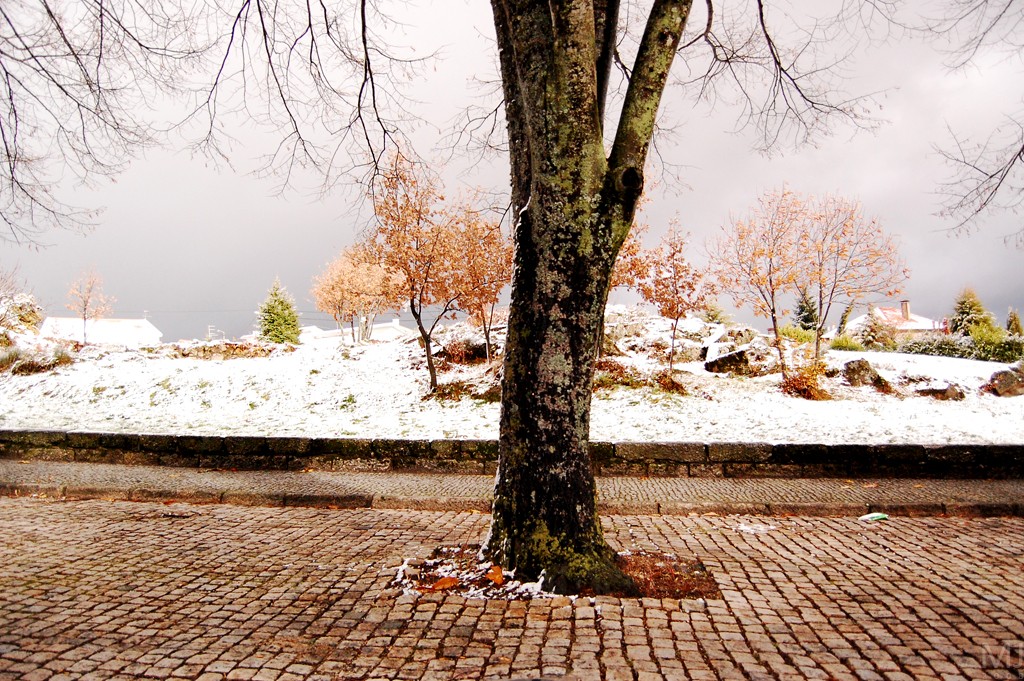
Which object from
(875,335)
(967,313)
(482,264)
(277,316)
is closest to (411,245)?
(482,264)

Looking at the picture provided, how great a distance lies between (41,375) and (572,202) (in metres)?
16.1

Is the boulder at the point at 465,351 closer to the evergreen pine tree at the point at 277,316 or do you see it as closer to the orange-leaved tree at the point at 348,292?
the orange-leaved tree at the point at 348,292

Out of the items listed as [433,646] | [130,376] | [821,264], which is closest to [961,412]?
[821,264]

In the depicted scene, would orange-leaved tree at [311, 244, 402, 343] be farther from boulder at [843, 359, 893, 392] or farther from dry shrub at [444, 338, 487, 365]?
boulder at [843, 359, 893, 392]

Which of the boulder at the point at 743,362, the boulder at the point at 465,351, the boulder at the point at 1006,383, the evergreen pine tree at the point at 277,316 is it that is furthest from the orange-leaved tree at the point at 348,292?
the boulder at the point at 1006,383

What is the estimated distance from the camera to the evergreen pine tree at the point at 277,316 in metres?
46.3

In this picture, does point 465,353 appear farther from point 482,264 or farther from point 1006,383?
point 1006,383

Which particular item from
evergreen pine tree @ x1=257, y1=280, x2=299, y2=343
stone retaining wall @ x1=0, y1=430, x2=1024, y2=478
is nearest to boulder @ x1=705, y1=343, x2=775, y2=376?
stone retaining wall @ x1=0, y1=430, x2=1024, y2=478

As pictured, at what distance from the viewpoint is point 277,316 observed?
46.8 metres

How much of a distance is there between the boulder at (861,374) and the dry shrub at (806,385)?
3.00 ft

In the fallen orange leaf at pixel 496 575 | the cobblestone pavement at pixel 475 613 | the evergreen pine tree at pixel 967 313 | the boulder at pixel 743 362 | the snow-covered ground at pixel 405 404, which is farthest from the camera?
the evergreen pine tree at pixel 967 313

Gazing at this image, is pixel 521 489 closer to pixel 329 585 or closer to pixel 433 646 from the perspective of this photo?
pixel 433 646

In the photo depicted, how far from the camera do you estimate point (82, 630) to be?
3295mm

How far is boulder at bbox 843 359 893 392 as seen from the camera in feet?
43.1
